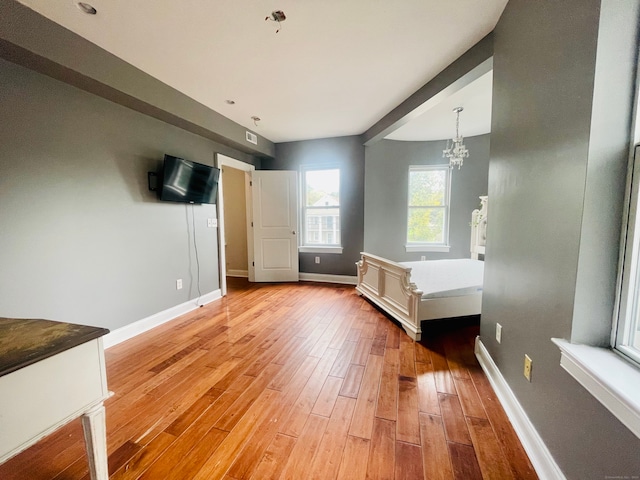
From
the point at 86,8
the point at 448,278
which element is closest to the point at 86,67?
the point at 86,8

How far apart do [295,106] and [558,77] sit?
8.50ft

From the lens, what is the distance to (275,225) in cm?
456

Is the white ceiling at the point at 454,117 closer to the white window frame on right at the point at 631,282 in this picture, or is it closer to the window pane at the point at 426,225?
the window pane at the point at 426,225

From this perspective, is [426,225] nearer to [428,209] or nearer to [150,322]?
[428,209]

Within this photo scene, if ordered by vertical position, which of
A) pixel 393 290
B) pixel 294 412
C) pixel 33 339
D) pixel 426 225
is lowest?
pixel 294 412

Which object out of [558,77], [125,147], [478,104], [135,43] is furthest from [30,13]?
[478,104]

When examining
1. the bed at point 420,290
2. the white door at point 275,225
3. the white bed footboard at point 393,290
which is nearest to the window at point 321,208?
the white door at point 275,225

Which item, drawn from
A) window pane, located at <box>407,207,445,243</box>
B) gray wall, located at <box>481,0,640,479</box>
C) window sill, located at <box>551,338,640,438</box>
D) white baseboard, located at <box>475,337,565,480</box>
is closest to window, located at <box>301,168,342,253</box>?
window pane, located at <box>407,207,445,243</box>

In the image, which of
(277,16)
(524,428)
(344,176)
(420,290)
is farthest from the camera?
(344,176)

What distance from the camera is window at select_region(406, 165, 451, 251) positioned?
4879mm

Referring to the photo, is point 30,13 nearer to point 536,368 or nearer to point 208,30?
point 208,30

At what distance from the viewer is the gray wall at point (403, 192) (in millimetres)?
4570

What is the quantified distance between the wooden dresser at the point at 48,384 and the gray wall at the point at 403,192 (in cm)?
396

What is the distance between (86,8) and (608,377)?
315cm
